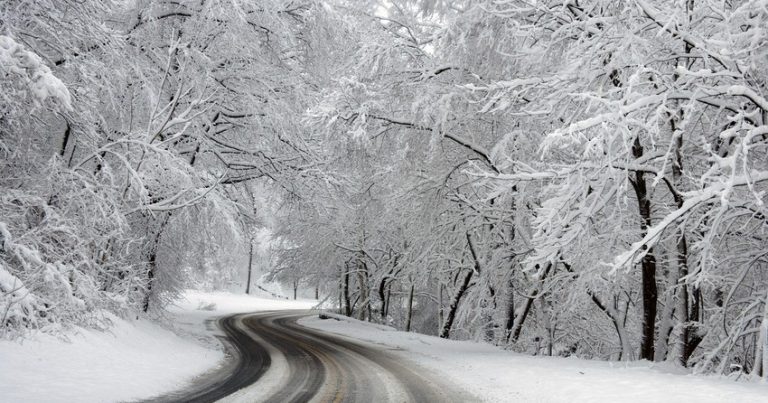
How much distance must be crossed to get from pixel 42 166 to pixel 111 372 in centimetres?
434

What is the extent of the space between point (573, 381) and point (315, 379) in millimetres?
4758

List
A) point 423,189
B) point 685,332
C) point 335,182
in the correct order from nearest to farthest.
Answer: point 685,332, point 423,189, point 335,182

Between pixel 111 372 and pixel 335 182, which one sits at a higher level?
pixel 335 182

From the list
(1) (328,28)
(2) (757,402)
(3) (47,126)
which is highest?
(1) (328,28)

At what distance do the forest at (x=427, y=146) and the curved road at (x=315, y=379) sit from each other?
2745mm

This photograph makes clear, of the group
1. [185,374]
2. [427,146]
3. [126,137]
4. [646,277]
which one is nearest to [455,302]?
[427,146]

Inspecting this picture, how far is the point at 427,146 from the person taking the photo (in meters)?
13.5

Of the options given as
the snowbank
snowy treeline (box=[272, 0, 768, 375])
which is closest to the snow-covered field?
the snowbank

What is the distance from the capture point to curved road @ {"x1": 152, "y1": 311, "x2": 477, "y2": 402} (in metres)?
8.22

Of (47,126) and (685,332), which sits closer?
(47,126)

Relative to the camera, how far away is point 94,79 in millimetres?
9070

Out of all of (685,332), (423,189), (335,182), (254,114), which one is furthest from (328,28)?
(685,332)

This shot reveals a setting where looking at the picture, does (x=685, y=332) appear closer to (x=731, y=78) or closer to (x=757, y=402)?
(x=757, y=402)

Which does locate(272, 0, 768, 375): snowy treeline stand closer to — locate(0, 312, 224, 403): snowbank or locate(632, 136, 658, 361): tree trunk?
locate(632, 136, 658, 361): tree trunk
